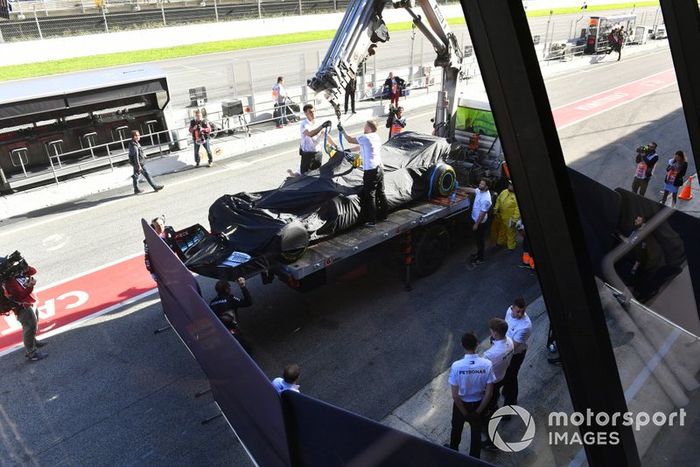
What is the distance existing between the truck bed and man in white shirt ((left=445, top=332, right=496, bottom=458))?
9.17 ft

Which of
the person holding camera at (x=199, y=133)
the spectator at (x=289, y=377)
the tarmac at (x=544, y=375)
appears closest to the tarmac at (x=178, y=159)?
the tarmac at (x=544, y=375)

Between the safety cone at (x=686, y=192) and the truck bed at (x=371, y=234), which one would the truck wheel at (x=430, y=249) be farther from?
the safety cone at (x=686, y=192)

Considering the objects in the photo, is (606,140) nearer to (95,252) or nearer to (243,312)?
(243,312)

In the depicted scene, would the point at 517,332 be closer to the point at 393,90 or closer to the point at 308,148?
the point at 308,148

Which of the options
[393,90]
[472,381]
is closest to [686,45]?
[472,381]

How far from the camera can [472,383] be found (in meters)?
4.84

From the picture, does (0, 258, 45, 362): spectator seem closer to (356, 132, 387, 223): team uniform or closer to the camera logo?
(356, 132, 387, 223): team uniform

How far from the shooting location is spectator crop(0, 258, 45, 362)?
689 centimetres

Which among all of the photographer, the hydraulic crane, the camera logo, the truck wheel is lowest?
the camera logo

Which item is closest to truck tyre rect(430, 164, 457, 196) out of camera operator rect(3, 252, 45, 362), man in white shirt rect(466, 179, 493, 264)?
man in white shirt rect(466, 179, 493, 264)

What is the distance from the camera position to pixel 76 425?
20.0 feet

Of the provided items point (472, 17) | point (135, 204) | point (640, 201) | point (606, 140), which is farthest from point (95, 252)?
point (606, 140)

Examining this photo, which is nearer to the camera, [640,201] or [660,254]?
[660,254]

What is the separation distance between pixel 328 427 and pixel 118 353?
5.32 m
